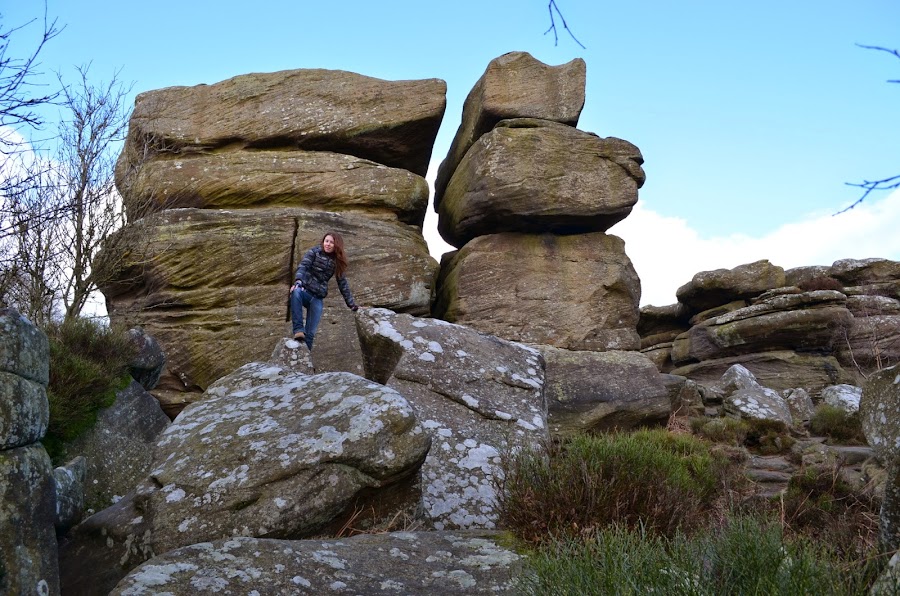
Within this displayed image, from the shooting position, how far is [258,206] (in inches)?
639

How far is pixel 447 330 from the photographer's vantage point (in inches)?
332

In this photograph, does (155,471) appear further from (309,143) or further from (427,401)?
(309,143)

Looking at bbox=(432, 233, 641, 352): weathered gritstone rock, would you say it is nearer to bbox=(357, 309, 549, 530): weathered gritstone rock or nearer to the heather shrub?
bbox=(357, 309, 549, 530): weathered gritstone rock

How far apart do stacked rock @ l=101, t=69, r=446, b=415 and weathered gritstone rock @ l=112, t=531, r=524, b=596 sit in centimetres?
1001

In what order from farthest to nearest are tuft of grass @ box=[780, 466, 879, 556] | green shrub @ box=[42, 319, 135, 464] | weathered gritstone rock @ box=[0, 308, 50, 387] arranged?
green shrub @ box=[42, 319, 135, 464]
tuft of grass @ box=[780, 466, 879, 556]
weathered gritstone rock @ box=[0, 308, 50, 387]

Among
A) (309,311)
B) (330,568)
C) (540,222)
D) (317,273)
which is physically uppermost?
(540,222)

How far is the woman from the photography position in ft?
36.8

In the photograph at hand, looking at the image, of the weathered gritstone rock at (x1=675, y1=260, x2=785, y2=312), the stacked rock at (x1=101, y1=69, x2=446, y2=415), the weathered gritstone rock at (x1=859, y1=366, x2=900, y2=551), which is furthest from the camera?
the weathered gritstone rock at (x1=675, y1=260, x2=785, y2=312)

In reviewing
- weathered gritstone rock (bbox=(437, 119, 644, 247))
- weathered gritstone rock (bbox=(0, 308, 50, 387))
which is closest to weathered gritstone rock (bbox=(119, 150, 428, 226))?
weathered gritstone rock (bbox=(437, 119, 644, 247))

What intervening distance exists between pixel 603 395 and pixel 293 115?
9.98 metres

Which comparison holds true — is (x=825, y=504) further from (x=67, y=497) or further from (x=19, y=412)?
(x=19, y=412)

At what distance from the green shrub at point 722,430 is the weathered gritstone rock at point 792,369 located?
33.1ft

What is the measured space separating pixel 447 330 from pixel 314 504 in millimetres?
4017

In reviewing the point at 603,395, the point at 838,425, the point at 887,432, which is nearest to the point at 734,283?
the point at 838,425
